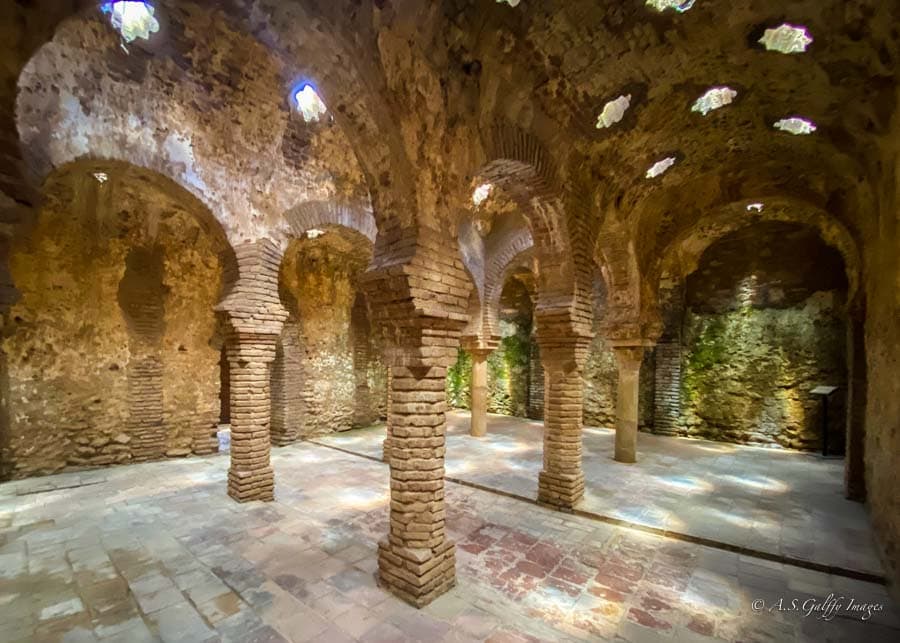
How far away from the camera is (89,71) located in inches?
209

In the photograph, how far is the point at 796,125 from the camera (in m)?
6.14

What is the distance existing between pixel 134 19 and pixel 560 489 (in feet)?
30.1

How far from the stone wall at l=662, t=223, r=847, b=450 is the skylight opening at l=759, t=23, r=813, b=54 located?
8302 mm

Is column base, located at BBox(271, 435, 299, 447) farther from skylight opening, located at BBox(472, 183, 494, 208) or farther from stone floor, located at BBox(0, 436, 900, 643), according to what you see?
skylight opening, located at BBox(472, 183, 494, 208)

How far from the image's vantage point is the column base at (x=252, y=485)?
6.57 meters

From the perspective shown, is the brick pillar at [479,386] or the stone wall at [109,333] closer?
the stone wall at [109,333]

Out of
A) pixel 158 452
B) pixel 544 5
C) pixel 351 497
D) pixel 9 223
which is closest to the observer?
pixel 9 223

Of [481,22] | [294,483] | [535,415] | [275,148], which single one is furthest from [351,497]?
[535,415]

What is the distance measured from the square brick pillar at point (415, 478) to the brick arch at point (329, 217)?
3.52 meters

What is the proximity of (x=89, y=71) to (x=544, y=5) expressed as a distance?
568 centimetres

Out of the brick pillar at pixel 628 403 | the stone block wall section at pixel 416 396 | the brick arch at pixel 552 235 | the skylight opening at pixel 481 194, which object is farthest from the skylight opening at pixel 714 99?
the skylight opening at pixel 481 194

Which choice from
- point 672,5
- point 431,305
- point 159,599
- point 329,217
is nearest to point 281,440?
point 329,217

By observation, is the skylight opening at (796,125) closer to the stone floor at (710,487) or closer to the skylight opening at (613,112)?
the skylight opening at (613,112)

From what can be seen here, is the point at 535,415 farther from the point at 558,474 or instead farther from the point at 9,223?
the point at 9,223
